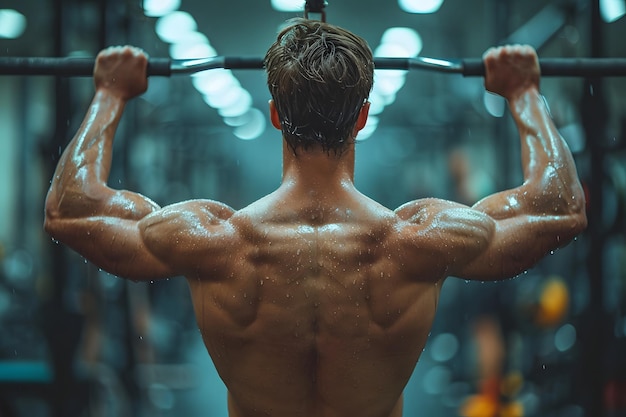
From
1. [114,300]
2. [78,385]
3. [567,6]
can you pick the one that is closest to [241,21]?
[114,300]

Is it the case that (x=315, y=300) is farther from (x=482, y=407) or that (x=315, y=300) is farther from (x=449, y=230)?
(x=482, y=407)

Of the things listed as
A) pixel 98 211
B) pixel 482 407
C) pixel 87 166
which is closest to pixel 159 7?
pixel 482 407

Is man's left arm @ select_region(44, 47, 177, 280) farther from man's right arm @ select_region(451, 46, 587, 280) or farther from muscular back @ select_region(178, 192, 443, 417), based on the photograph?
man's right arm @ select_region(451, 46, 587, 280)

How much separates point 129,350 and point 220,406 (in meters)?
1.38

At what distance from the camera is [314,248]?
5.01 ft

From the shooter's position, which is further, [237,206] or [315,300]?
[237,206]

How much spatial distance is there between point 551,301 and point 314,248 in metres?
4.47

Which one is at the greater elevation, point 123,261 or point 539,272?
point 123,261

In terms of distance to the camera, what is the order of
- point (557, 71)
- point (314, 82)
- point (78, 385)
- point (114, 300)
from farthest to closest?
point (114, 300) < point (78, 385) < point (557, 71) < point (314, 82)

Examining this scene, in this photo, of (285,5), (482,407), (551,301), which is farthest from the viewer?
(285,5)

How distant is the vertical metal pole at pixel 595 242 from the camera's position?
305 cm

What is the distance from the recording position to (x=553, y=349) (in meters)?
5.06

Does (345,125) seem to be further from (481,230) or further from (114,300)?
(114,300)

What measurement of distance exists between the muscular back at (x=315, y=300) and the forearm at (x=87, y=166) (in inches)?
12.4
